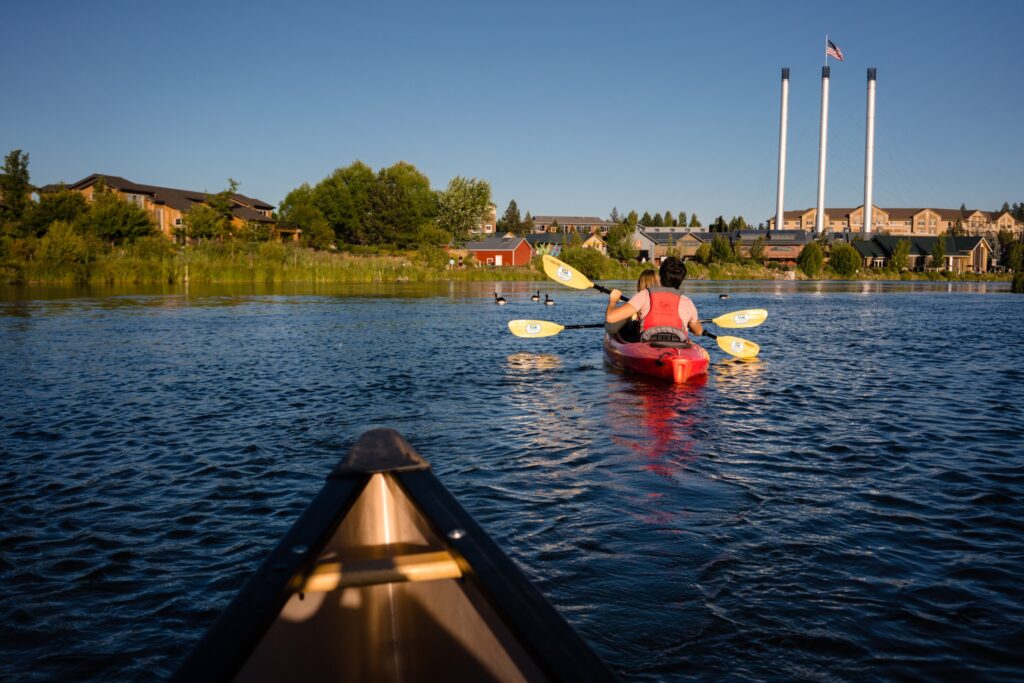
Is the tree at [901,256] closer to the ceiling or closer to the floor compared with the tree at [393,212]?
closer to the floor

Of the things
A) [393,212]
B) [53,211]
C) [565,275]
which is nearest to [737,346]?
[565,275]

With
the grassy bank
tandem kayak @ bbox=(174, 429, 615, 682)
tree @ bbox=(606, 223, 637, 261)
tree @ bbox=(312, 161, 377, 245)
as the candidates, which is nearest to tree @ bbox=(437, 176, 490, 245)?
tree @ bbox=(312, 161, 377, 245)

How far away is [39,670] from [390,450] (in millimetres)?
2138

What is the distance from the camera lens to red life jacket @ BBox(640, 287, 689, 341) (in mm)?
12125

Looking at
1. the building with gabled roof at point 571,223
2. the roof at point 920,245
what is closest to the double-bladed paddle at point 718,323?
the roof at point 920,245

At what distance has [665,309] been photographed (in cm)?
1223

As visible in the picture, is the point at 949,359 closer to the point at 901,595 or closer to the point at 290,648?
the point at 901,595

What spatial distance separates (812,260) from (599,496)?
87.5 metres

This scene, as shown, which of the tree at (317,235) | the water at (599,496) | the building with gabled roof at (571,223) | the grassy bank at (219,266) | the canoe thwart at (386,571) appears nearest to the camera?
the canoe thwart at (386,571)

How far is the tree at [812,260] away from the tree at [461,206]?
4183cm

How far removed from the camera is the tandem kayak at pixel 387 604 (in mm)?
2150

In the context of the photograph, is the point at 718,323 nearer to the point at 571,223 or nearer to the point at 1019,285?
the point at 1019,285

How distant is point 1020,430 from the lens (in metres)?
8.92

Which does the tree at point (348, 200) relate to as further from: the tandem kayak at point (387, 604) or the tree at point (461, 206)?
the tandem kayak at point (387, 604)
